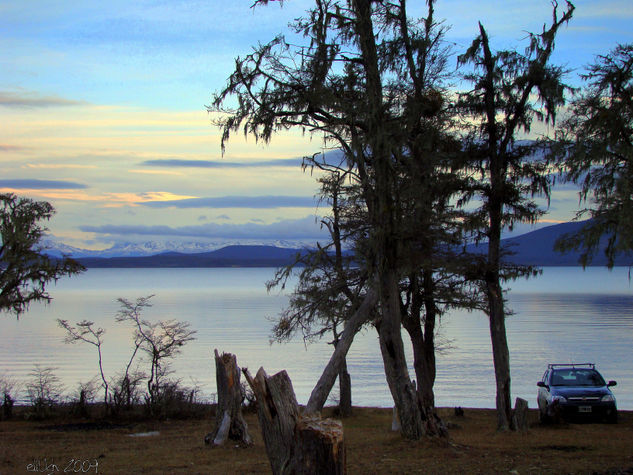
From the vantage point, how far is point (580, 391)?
68.2 feet

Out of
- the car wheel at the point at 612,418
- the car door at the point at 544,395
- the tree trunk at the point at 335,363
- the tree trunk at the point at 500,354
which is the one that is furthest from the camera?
the car door at the point at 544,395

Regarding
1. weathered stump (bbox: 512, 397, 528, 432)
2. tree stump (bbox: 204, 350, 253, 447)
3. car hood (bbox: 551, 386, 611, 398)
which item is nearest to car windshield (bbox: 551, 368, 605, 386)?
car hood (bbox: 551, 386, 611, 398)

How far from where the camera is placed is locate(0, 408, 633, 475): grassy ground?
10961 mm

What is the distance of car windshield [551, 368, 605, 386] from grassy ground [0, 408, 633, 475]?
1.99 meters

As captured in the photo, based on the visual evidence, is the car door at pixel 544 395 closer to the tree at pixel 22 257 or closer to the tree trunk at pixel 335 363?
the tree trunk at pixel 335 363

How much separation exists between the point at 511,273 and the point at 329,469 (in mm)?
13471

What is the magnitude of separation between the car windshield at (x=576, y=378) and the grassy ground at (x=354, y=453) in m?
1.99

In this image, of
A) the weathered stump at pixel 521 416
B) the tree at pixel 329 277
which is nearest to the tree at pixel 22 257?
the tree at pixel 329 277

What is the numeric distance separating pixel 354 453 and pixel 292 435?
5.62 m

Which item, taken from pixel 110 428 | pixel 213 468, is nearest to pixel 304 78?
pixel 213 468

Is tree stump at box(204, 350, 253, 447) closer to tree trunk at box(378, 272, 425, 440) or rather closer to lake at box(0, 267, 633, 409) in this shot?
tree trunk at box(378, 272, 425, 440)

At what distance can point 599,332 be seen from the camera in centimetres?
6862

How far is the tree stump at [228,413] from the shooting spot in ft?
48.4

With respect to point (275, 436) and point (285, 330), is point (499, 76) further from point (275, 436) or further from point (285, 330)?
point (275, 436)
